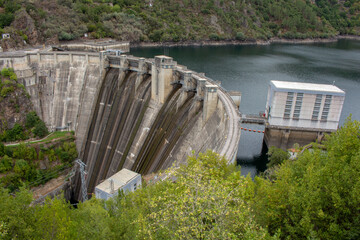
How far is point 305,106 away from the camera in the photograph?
34.8 meters

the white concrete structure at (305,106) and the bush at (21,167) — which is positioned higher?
the white concrete structure at (305,106)

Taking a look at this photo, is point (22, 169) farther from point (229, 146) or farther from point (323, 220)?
point (323, 220)

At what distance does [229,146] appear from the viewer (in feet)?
75.2

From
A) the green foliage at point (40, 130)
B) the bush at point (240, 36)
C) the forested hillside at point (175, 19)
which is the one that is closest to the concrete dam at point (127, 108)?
the green foliage at point (40, 130)

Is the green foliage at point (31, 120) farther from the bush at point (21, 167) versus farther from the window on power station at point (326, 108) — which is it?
the window on power station at point (326, 108)

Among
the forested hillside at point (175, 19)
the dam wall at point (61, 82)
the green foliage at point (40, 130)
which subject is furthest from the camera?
the forested hillside at point (175, 19)

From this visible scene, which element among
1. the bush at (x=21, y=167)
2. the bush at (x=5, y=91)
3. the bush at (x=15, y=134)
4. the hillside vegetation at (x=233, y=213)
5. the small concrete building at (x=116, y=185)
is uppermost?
the hillside vegetation at (x=233, y=213)

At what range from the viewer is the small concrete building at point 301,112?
112 ft

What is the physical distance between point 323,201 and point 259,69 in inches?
2889

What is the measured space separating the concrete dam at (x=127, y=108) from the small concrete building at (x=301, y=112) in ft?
22.5

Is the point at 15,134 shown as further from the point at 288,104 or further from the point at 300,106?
the point at 300,106

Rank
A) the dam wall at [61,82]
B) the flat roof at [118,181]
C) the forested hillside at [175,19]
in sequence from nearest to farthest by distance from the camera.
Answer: the flat roof at [118,181] < the dam wall at [61,82] < the forested hillside at [175,19]

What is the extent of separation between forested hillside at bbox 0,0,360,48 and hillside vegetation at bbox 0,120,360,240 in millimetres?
64130

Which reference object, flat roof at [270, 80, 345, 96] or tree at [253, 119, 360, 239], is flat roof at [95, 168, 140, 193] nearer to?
tree at [253, 119, 360, 239]
